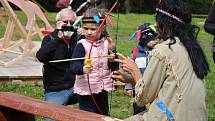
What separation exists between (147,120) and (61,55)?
202cm

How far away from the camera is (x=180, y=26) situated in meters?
3.74

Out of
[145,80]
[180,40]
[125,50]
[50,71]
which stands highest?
[180,40]

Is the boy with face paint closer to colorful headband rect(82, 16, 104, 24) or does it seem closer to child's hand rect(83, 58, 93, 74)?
colorful headband rect(82, 16, 104, 24)

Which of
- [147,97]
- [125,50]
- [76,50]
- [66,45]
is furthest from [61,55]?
[125,50]

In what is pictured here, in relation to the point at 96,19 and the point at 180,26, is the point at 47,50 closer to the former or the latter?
the point at 96,19

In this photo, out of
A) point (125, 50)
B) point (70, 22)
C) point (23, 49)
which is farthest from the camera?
point (125, 50)

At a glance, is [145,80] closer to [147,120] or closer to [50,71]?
[147,120]

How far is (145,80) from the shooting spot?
3613mm

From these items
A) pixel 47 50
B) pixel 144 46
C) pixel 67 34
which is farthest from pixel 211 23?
pixel 47 50

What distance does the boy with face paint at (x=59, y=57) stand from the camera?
5418 millimetres

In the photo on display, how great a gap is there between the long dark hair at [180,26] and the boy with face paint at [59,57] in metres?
1.75

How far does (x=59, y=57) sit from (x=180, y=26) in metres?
2.02

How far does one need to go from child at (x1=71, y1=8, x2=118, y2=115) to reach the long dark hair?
115cm

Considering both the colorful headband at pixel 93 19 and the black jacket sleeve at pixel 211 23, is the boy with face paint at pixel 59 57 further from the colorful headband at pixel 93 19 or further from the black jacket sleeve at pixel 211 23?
the black jacket sleeve at pixel 211 23
